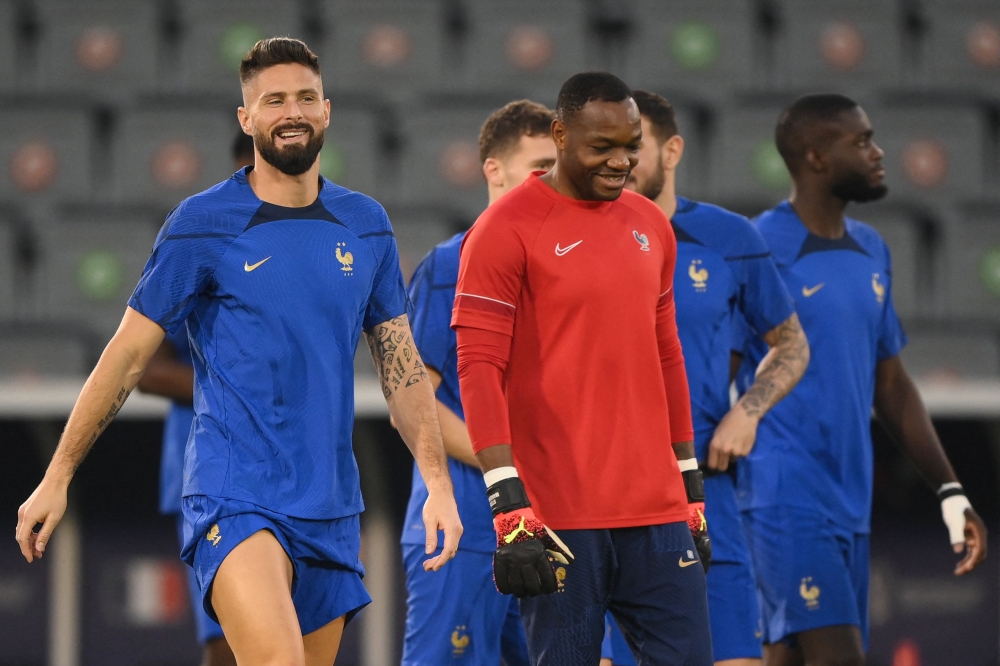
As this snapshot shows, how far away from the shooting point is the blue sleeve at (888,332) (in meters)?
5.57

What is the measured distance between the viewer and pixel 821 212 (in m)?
5.63

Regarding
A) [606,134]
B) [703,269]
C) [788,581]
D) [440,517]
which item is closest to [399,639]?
[788,581]

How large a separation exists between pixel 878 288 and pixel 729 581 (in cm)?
139

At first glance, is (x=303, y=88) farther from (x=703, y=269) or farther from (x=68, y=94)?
(x=68, y=94)

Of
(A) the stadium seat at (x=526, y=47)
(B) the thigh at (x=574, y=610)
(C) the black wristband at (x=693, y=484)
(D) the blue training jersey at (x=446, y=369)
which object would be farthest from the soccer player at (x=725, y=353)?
(A) the stadium seat at (x=526, y=47)

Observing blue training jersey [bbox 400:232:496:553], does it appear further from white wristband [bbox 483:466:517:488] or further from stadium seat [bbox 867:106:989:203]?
stadium seat [bbox 867:106:989:203]

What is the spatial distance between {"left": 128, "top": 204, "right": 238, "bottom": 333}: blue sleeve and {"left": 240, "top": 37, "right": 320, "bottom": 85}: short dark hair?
0.47m

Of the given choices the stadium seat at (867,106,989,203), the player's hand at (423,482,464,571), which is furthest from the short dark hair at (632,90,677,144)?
the stadium seat at (867,106,989,203)

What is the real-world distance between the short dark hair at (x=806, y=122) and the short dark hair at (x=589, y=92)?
6.98ft

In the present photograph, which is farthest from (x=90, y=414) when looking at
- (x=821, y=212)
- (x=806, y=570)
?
(x=821, y=212)

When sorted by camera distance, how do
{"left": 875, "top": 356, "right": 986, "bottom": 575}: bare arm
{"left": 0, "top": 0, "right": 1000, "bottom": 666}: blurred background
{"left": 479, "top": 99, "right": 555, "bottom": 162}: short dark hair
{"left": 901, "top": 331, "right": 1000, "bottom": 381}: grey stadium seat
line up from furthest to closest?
{"left": 901, "top": 331, "right": 1000, "bottom": 381}: grey stadium seat < {"left": 0, "top": 0, "right": 1000, "bottom": 666}: blurred background < {"left": 875, "top": 356, "right": 986, "bottom": 575}: bare arm < {"left": 479, "top": 99, "right": 555, "bottom": 162}: short dark hair

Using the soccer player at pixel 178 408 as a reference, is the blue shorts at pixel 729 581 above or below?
below

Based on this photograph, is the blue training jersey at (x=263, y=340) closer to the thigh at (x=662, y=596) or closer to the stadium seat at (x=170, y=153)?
the thigh at (x=662, y=596)

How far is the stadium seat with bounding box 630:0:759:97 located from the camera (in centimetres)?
1013
